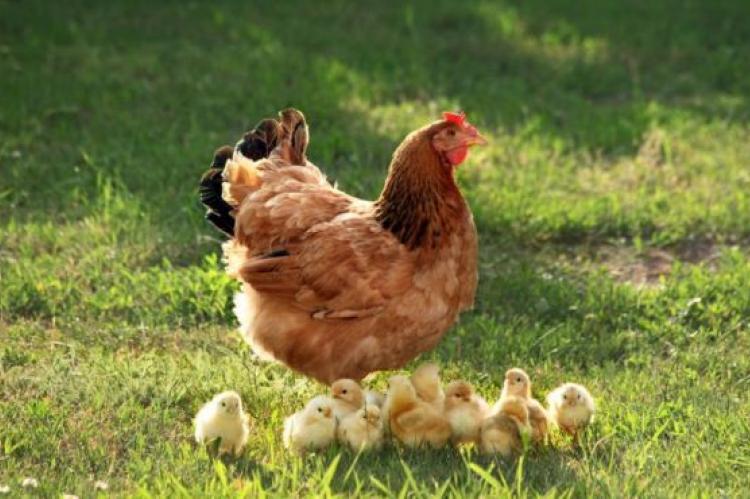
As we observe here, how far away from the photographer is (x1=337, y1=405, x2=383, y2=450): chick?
5.41 meters

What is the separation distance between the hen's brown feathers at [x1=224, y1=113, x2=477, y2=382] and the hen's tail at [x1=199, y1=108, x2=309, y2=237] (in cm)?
46

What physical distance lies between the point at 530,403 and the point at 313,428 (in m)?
0.85

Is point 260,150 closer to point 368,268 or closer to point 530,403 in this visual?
point 368,268

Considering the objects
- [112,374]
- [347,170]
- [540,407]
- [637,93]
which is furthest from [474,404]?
[637,93]

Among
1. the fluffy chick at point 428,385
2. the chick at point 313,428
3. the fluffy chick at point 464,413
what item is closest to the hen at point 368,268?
the fluffy chick at point 428,385

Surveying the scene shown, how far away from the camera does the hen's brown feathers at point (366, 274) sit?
19.0ft

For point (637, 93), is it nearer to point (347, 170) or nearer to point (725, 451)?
point (347, 170)

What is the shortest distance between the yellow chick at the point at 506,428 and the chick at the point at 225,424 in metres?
0.92

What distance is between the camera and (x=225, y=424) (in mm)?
5355

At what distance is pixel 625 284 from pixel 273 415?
2.35 metres

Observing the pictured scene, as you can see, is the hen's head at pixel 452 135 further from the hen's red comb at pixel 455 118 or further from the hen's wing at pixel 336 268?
the hen's wing at pixel 336 268

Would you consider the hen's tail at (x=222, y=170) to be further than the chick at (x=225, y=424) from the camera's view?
Yes

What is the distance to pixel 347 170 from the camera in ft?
29.1

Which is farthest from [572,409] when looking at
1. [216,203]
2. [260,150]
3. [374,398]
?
[260,150]
